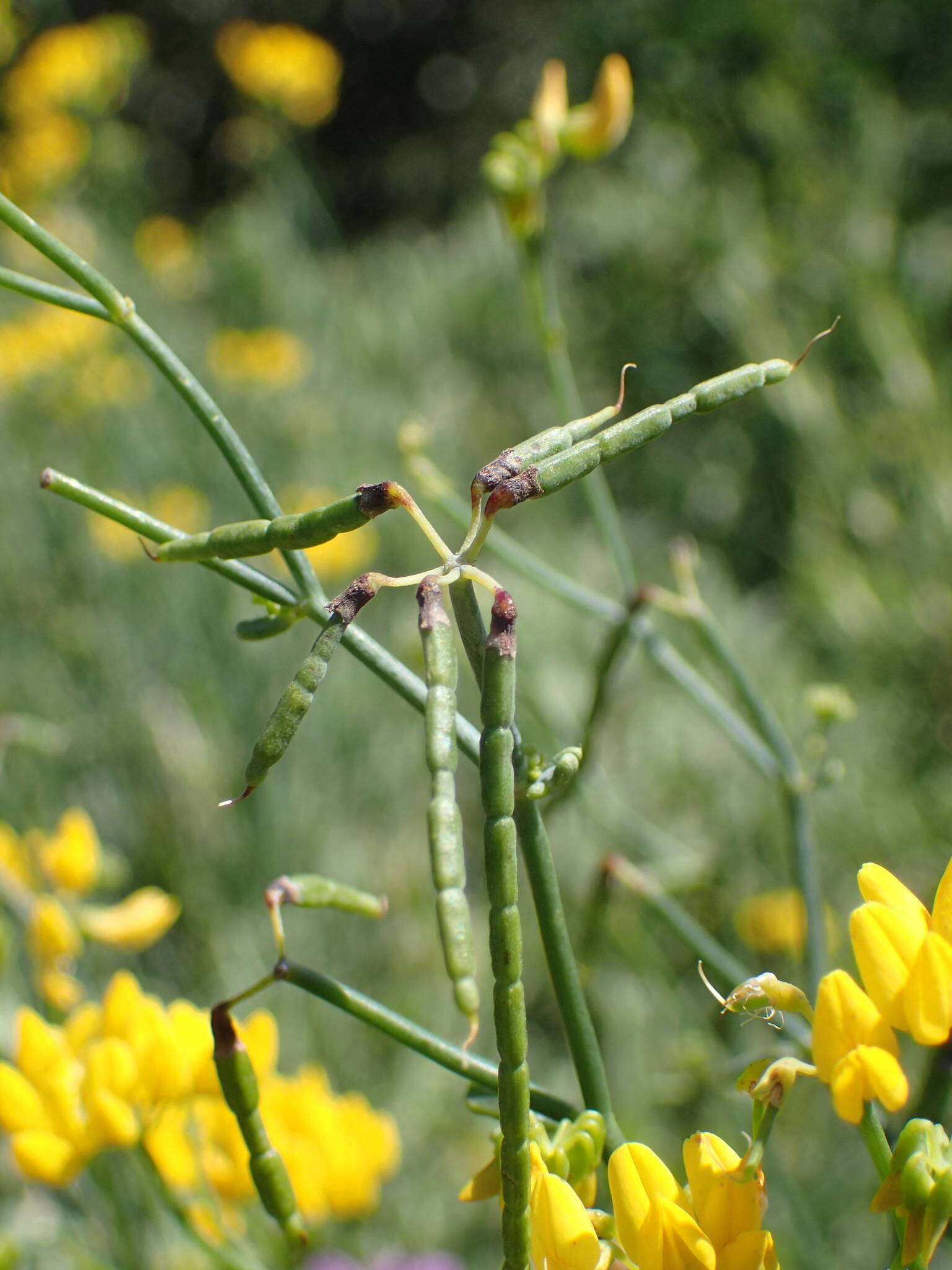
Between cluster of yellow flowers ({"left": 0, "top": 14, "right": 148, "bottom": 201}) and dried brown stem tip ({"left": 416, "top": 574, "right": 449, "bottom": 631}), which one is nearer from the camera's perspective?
dried brown stem tip ({"left": 416, "top": 574, "right": 449, "bottom": 631})

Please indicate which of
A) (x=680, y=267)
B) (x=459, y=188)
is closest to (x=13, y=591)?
(x=680, y=267)

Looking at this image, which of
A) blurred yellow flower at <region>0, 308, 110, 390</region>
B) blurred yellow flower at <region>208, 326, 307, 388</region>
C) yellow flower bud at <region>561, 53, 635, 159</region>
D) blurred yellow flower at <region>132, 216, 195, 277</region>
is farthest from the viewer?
blurred yellow flower at <region>132, 216, 195, 277</region>

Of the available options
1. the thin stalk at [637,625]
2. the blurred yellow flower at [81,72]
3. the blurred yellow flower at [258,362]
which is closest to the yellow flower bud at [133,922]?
the thin stalk at [637,625]

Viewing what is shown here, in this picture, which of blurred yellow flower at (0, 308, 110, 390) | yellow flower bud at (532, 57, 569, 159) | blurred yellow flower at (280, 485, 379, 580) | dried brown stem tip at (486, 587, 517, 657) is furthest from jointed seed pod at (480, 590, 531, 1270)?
blurred yellow flower at (0, 308, 110, 390)

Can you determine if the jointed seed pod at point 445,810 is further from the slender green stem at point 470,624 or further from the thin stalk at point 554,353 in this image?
the thin stalk at point 554,353

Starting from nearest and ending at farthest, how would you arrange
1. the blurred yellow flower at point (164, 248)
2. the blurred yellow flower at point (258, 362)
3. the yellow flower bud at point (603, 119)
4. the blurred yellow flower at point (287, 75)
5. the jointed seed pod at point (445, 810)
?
1. the jointed seed pod at point (445, 810)
2. the yellow flower bud at point (603, 119)
3. the blurred yellow flower at point (258, 362)
4. the blurred yellow flower at point (287, 75)
5. the blurred yellow flower at point (164, 248)

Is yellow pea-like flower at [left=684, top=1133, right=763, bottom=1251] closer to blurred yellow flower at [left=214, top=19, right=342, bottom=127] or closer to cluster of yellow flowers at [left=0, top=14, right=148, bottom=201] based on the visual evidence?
blurred yellow flower at [left=214, top=19, right=342, bottom=127]
